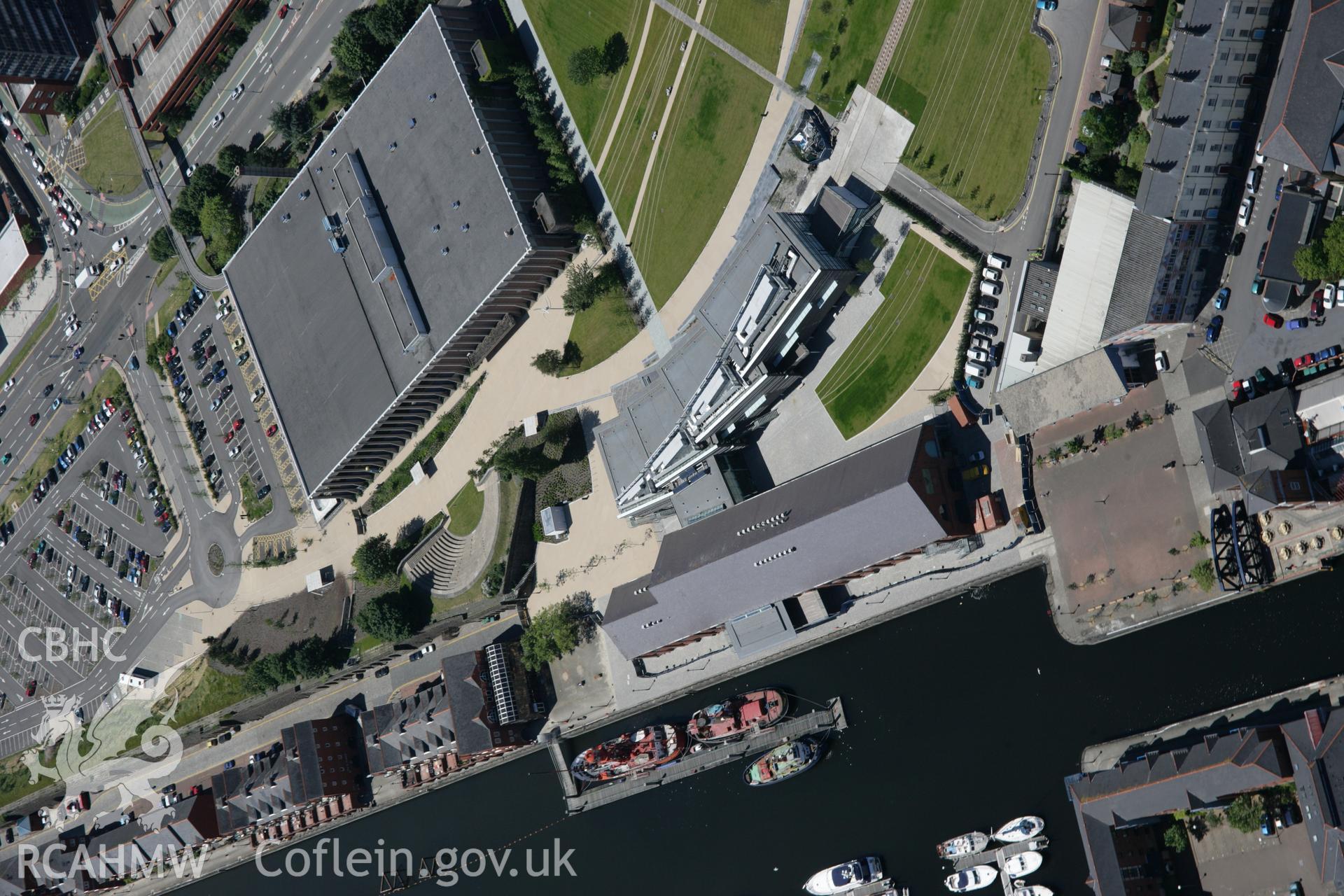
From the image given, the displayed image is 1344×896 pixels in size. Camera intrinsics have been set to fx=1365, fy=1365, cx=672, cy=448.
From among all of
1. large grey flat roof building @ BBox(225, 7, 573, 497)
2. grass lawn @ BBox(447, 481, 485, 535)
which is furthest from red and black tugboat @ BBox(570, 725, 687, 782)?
large grey flat roof building @ BBox(225, 7, 573, 497)

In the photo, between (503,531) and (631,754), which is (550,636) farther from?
(631,754)

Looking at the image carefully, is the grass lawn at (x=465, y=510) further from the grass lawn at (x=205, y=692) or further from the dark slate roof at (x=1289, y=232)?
the dark slate roof at (x=1289, y=232)

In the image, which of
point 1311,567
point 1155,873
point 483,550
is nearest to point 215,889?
point 483,550

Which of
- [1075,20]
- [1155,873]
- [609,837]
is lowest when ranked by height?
[1155,873]

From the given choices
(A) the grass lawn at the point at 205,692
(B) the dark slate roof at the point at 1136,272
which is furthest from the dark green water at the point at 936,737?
A: (A) the grass lawn at the point at 205,692

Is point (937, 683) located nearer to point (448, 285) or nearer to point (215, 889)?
point (448, 285)

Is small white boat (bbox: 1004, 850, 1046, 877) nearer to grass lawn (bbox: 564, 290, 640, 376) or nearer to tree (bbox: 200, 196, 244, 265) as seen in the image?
grass lawn (bbox: 564, 290, 640, 376)
